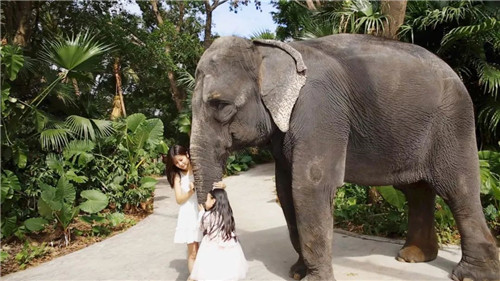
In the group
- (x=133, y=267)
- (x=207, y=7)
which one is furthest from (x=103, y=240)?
(x=207, y=7)

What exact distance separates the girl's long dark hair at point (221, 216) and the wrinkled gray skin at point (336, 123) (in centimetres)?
15

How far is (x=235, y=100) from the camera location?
9.75 ft

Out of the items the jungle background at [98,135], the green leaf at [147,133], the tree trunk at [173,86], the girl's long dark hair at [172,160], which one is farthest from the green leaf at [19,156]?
the tree trunk at [173,86]

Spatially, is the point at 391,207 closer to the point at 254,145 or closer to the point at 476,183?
the point at 476,183

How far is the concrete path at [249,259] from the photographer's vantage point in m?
3.80

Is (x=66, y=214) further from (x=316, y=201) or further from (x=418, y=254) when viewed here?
(x=418, y=254)

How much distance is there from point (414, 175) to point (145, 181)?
523 centimetres

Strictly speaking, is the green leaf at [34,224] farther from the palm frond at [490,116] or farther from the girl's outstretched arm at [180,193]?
the palm frond at [490,116]

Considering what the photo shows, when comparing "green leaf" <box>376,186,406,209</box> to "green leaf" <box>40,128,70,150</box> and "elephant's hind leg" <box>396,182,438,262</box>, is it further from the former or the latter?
"green leaf" <box>40,128,70,150</box>

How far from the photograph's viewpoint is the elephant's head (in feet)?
9.72

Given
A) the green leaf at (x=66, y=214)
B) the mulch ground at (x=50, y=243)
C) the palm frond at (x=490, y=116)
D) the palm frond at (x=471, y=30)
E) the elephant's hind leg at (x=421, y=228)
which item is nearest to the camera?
the elephant's hind leg at (x=421, y=228)

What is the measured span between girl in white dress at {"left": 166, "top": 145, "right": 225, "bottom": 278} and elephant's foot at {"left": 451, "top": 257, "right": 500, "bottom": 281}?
7.30 ft

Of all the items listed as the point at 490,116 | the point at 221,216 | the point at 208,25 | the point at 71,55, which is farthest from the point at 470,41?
the point at 208,25

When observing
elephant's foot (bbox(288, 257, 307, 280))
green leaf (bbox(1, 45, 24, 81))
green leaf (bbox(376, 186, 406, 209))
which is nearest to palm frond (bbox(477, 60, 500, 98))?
green leaf (bbox(376, 186, 406, 209))
